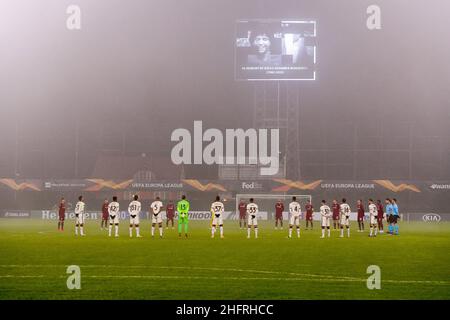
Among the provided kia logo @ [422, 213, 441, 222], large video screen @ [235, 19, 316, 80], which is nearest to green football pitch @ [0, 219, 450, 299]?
large video screen @ [235, 19, 316, 80]

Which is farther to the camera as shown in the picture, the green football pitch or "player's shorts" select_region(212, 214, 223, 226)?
"player's shorts" select_region(212, 214, 223, 226)

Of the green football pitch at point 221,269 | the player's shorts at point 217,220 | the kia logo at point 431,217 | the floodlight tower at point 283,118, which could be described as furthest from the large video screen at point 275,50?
the green football pitch at point 221,269

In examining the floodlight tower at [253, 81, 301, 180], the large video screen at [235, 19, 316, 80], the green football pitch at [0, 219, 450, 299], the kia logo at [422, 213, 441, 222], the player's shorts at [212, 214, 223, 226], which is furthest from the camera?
the kia logo at [422, 213, 441, 222]

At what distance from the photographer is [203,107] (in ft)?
185

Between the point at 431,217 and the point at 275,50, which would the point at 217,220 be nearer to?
the point at 275,50

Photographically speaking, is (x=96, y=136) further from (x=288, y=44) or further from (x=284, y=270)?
(x=284, y=270)

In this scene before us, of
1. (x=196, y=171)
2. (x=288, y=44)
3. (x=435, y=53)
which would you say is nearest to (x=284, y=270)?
(x=288, y=44)

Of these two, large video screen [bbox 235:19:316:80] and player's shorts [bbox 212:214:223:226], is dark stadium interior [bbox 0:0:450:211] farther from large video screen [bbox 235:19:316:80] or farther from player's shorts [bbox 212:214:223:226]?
player's shorts [bbox 212:214:223:226]

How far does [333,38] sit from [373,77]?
695 centimetres

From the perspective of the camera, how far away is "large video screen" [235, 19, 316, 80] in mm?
45969

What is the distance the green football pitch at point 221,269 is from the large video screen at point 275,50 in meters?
24.7

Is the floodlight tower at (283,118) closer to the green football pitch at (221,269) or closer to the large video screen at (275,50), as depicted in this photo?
the large video screen at (275,50)

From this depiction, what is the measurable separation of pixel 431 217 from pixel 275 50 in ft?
63.3

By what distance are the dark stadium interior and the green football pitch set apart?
1164 inches
